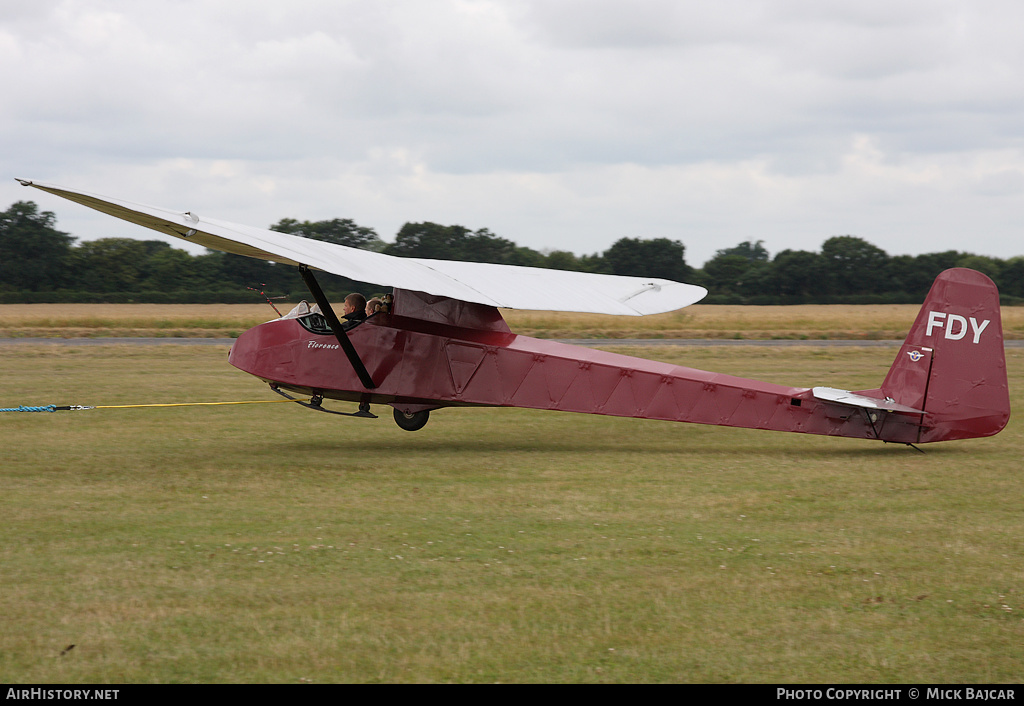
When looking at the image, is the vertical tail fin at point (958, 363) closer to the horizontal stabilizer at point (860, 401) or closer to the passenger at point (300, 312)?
the horizontal stabilizer at point (860, 401)

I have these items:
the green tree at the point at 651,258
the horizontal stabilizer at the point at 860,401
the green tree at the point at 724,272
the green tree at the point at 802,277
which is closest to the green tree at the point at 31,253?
the green tree at the point at 651,258

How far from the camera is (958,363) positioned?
1132 centimetres

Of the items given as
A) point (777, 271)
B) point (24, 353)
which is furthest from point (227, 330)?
point (777, 271)

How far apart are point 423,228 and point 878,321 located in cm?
3586

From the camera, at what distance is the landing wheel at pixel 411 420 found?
45.3 feet

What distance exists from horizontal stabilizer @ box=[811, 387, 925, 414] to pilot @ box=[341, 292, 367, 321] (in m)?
6.44

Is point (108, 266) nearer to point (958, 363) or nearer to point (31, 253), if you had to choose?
point (31, 253)

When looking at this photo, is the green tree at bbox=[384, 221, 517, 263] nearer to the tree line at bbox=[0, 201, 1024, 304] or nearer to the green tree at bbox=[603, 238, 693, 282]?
the tree line at bbox=[0, 201, 1024, 304]

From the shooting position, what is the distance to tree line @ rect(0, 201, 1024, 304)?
222 ft

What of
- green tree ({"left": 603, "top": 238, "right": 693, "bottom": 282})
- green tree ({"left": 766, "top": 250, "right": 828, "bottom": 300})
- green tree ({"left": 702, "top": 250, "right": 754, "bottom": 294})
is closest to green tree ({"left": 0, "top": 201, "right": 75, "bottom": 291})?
green tree ({"left": 603, "top": 238, "right": 693, "bottom": 282})

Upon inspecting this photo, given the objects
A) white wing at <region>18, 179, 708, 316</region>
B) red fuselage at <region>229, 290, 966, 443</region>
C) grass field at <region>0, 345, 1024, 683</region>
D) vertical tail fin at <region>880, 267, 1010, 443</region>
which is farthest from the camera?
red fuselage at <region>229, 290, 966, 443</region>

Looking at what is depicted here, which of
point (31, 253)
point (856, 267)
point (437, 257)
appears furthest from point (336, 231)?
point (856, 267)

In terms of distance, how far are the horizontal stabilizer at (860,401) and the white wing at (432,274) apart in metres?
2.68
